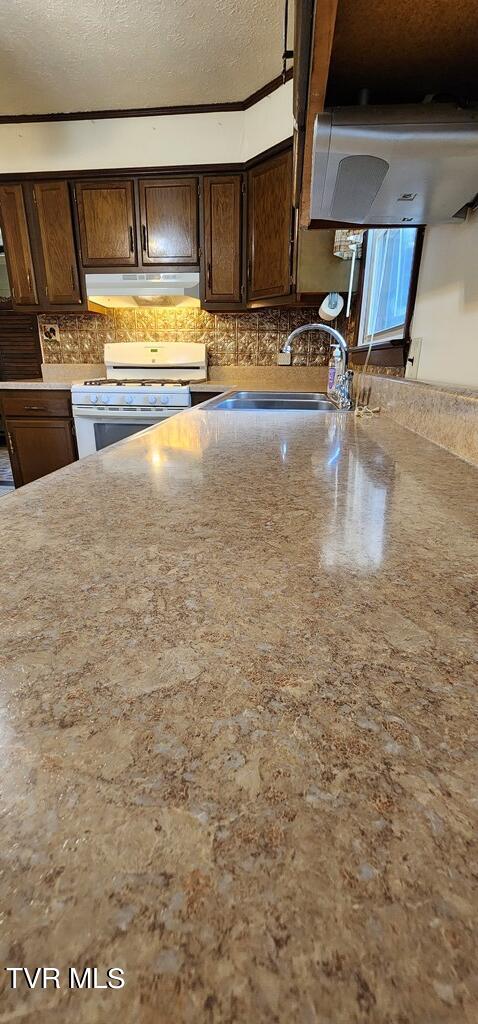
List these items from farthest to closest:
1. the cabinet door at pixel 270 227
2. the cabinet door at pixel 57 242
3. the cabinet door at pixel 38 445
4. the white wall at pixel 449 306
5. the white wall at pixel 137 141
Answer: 1. the cabinet door at pixel 38 445
2. the cabinet door at pixel 57 242
3. the white wall at pixel 137 141
4. the cabinet door at pixel 270 227
5. the white wall at pixel 449 306

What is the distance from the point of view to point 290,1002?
4.6 inches

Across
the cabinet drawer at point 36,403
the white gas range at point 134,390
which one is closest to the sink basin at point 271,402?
the white gas range at point 134,390

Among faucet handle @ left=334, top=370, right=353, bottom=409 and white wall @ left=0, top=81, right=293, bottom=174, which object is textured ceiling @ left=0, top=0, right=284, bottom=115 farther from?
faucet handle @ left=334, top=370, right=353, bottom=409

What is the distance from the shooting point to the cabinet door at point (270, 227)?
2336 millimetres

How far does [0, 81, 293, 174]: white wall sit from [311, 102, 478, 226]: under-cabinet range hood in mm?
1957

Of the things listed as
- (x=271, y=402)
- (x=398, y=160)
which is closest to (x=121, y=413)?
(x=271, y=402)

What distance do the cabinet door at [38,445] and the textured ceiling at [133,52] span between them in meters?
1.72

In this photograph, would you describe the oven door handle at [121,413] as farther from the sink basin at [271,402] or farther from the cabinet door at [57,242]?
the cabinet door at [57,242]

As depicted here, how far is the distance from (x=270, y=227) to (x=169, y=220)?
0.63 meters

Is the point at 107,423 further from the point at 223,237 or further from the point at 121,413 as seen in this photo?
the point at 223,237

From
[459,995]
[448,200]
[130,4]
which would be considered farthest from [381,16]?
[130,4]

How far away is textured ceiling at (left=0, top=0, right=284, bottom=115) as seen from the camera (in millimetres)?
1773

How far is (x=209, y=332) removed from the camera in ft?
9.79

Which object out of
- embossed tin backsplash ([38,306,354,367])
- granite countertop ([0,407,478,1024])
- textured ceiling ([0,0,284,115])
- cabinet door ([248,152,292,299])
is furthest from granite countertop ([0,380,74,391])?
granite countertop ([0,407,478,1024])
